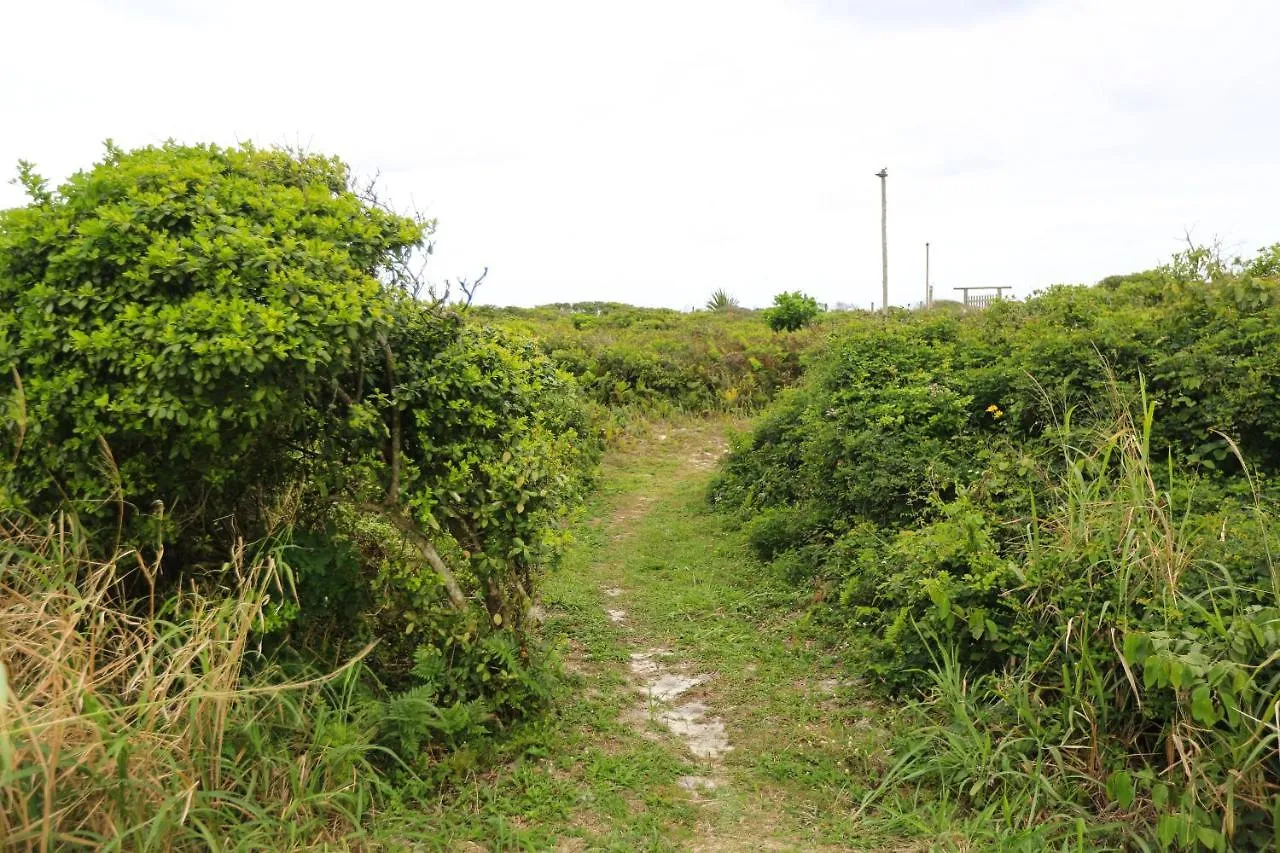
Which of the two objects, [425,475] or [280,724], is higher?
[425,475]

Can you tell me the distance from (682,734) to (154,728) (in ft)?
8.54

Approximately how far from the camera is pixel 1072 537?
4281mm

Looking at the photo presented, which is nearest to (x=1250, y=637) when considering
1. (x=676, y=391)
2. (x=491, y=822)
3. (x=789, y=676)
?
(x=789, y=676)

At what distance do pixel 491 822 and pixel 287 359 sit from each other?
209 centimetres

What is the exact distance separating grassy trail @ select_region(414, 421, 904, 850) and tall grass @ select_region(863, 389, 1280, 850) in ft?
1.26

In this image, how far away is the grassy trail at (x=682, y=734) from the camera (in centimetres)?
369

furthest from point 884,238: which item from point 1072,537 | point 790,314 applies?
point 1072,537

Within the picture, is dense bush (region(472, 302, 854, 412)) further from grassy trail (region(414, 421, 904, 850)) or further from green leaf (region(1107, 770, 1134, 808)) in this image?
green leaf (region(1107, 770, 1134, 808))

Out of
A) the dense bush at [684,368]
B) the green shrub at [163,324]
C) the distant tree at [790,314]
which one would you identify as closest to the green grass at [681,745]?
the green shrub at [163,324]

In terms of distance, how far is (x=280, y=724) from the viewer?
3402mm

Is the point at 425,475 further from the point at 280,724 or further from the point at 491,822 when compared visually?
the point at 491,822

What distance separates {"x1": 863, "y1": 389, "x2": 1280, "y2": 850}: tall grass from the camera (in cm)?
322

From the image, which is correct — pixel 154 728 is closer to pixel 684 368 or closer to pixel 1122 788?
pixel 1122 788

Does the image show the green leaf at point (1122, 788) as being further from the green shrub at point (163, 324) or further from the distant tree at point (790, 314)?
the distant tree at point (790, 314)
